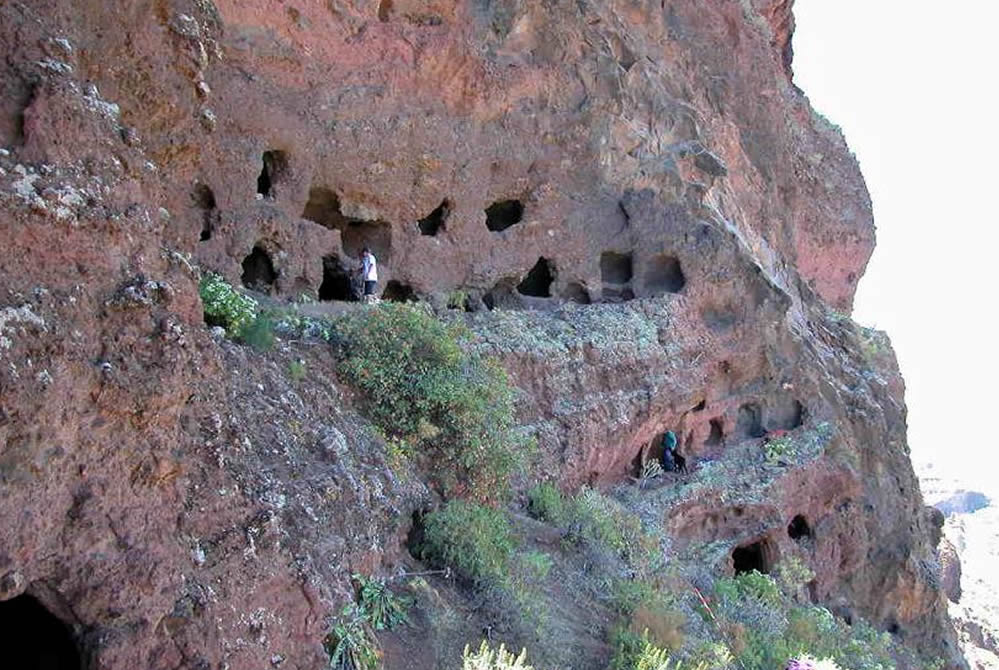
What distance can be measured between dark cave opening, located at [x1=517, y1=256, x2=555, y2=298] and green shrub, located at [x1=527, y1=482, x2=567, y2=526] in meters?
4.78

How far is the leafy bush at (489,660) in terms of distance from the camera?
7.07m


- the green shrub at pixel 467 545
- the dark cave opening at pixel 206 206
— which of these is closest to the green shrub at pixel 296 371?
the green shrub at pixel 467 545

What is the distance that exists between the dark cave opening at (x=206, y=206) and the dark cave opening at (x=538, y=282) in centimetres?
547

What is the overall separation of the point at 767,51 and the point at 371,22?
481 inches

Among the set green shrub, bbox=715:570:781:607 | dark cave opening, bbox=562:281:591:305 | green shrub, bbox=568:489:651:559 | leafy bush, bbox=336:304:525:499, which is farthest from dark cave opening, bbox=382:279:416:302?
green shrub, bbox=715:570:781:607

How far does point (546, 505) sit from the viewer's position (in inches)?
446

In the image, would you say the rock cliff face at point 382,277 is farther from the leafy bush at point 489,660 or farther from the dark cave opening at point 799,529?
the leafy bush at point 489,660

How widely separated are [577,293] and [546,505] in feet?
17.1

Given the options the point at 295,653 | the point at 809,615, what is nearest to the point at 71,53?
the point at 295,653

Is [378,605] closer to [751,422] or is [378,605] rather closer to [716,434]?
[716,434]

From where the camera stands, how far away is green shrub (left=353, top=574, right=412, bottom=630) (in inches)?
296

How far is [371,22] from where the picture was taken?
13.5 m

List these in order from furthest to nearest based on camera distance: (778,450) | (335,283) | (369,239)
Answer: (778,450) < (369,239) < (335,283)

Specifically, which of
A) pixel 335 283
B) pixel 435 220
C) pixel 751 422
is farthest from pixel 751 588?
pixel 335 283
